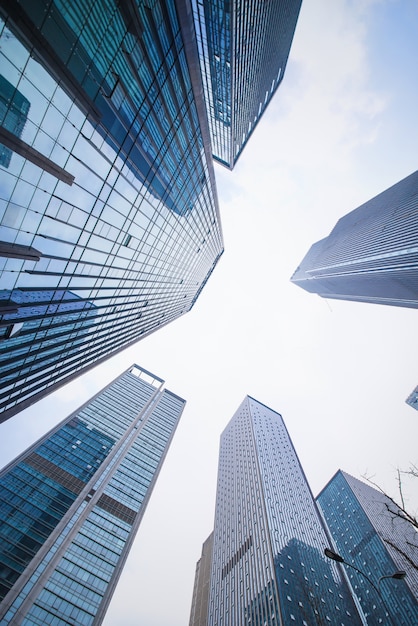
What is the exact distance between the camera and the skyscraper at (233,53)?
1673 inches

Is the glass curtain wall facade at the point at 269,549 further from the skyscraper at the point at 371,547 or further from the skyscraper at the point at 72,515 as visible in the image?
the skyscraper at the point at 72,515

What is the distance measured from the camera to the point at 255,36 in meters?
56.7

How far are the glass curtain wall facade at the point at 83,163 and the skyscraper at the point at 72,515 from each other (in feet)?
126

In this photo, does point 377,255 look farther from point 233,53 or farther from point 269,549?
point 269,549

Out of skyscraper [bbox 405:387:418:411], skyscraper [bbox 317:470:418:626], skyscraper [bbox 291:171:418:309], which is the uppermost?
skyscraper [bbox 291:171:418:309]

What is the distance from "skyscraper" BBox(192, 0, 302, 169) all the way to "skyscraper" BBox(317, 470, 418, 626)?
356 feet

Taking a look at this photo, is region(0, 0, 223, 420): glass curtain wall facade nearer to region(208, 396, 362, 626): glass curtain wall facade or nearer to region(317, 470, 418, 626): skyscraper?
region(208, 396, 362, 626): glass curtain wall facade

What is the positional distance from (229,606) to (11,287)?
314 ft

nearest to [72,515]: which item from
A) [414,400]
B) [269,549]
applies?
[269,549]

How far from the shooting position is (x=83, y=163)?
17.2m

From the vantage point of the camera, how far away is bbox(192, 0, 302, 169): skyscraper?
139ft

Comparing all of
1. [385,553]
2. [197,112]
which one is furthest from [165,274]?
[385,553]

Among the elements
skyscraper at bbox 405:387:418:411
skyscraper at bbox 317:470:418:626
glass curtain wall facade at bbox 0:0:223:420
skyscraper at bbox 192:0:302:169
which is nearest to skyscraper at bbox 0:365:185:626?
glass curtain wall facade at bbox 0:0:223:420

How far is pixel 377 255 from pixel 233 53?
6788cm
